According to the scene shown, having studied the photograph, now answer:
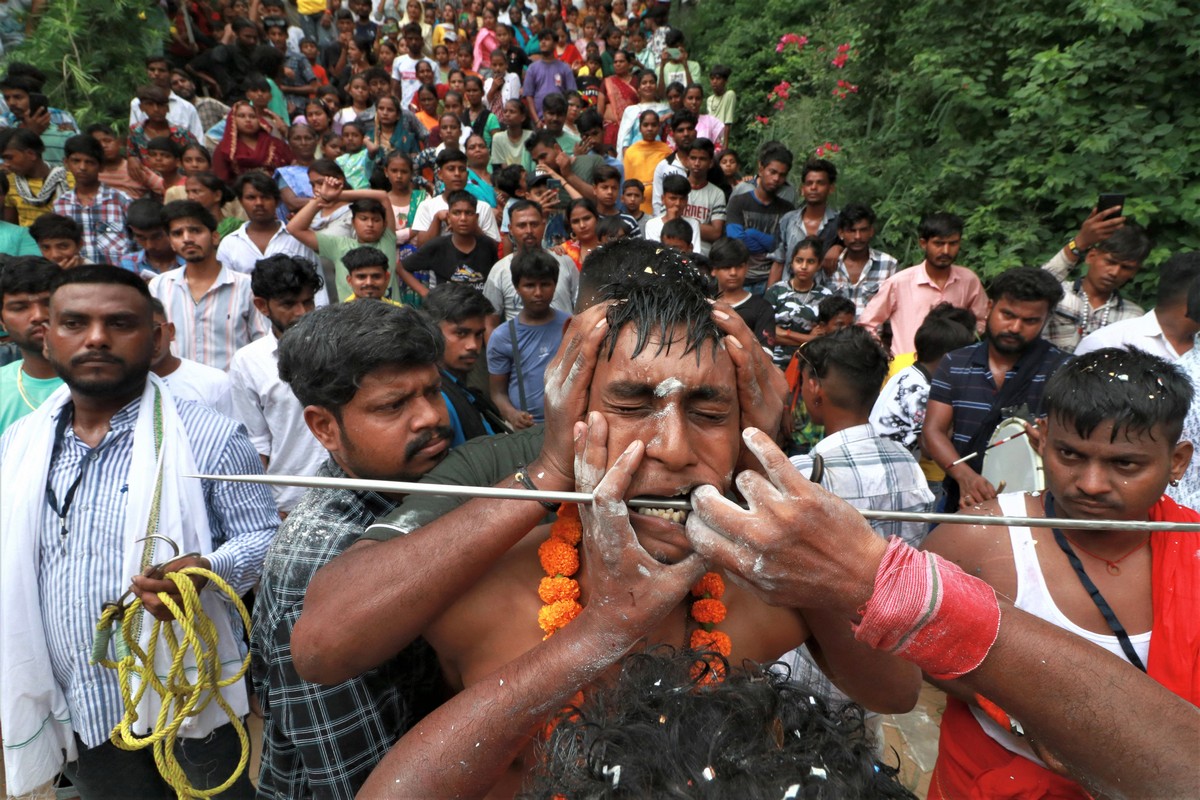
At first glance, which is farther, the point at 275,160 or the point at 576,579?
the point at 275,160

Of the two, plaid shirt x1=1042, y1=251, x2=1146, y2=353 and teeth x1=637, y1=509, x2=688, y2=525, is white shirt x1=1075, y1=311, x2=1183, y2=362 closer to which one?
plaid shirt x1=1042, y1=251, x2=1146, y2=353

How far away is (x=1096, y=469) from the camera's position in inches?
95.4

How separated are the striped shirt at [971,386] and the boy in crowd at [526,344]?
2.57 meters

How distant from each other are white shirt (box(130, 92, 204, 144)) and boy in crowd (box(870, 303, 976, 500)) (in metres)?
9.26

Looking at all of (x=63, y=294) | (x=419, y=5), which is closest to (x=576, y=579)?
(x=63, y=294)

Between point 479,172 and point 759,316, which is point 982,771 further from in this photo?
point 479,172

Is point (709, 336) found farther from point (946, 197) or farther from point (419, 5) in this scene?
point (419, 5)

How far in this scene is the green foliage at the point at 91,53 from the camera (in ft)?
35.5

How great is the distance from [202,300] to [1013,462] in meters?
5.25

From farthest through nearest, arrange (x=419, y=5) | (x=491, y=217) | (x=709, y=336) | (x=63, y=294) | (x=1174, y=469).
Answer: (x=419, y=5) → (x=491, y=217) → (x=63, y=294) → (x=1174, y=469) → (x=709, y=336)

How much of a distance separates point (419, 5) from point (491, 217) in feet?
35.6

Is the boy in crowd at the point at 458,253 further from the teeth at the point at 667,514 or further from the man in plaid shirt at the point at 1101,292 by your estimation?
the teeth at the point at 667,514

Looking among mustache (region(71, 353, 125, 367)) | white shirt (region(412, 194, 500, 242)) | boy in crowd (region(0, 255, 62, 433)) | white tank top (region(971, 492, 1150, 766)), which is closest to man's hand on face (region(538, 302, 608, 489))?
white tank top (region(971, 492, 1150, 766))

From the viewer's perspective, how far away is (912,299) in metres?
6.57
